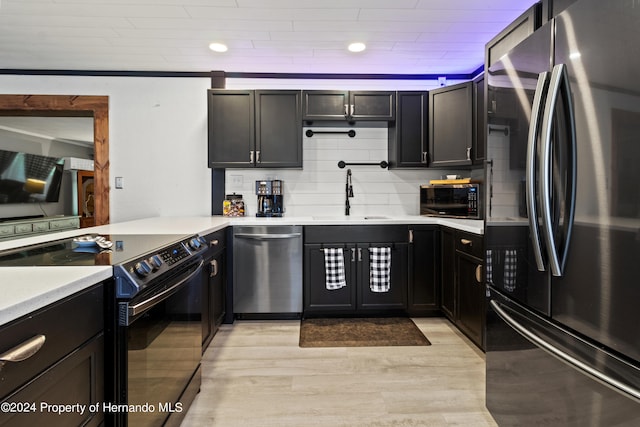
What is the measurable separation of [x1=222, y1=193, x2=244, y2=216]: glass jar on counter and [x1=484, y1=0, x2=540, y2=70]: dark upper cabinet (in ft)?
8.32

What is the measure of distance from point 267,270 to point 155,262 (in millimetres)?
1740

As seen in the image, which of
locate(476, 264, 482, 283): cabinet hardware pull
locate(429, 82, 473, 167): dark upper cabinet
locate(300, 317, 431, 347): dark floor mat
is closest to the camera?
locate(476, 264, 482, 283): cabinet hardware pull

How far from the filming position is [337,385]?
204 centimetres

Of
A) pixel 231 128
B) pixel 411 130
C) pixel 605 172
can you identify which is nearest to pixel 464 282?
pixel 411 130

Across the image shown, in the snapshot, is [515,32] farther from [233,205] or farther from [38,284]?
[233,205]

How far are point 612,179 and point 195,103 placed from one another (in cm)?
356

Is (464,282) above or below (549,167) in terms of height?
below

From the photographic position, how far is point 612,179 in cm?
97

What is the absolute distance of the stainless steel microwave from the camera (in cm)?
310


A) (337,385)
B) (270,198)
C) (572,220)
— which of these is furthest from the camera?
(270,198)

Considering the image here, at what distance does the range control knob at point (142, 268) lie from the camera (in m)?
1.18

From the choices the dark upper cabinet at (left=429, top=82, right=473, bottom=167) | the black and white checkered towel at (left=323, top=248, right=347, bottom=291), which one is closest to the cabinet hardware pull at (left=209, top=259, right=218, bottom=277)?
the black and white checkered towel at (left=323, top=248, right=347, bottom=291)

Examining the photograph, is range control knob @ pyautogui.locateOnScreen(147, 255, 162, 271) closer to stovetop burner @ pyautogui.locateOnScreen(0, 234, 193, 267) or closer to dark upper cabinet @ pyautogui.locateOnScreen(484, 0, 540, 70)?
stovetop burner @ pyautogui.locateOnScreen(0, 234, 193, 267)

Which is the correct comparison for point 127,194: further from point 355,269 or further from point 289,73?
point 355,269
